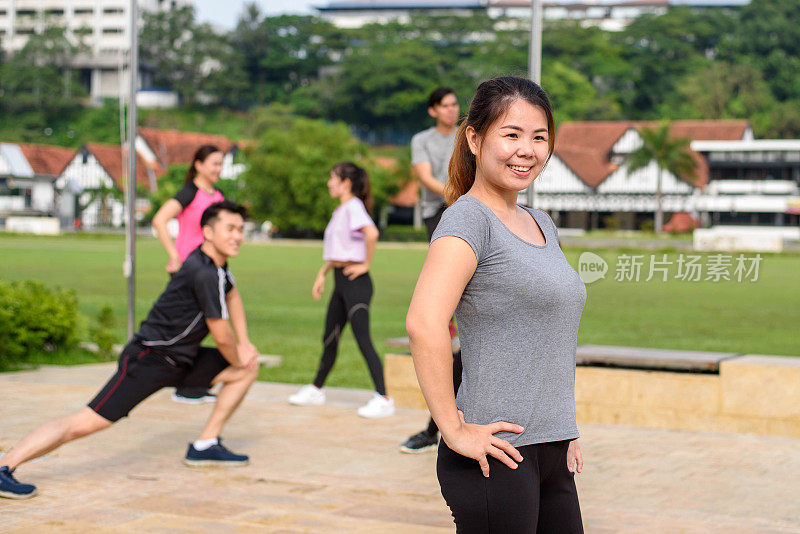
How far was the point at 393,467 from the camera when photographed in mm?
5617

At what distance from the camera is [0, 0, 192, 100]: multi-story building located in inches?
4761

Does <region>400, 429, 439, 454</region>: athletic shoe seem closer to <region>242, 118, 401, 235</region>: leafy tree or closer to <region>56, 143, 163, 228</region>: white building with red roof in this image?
<region>242, 118, 401, 235</region>: leafy tree

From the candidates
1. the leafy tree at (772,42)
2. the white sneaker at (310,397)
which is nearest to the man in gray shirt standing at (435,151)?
the white sneaker at (310,397)

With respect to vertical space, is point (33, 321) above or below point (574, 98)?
below

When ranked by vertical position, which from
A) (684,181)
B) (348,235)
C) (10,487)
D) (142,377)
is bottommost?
(10,487)

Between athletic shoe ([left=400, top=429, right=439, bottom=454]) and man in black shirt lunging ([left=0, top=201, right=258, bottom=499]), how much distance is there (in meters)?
0.99

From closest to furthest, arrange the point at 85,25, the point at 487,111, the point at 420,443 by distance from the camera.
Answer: the point at 487,111 → the point at 420,443 → the point at 85,25

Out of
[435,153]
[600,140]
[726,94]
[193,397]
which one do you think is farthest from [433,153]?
[726,94]

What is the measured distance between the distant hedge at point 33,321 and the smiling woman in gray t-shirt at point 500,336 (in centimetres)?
771

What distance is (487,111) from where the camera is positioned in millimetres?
2535

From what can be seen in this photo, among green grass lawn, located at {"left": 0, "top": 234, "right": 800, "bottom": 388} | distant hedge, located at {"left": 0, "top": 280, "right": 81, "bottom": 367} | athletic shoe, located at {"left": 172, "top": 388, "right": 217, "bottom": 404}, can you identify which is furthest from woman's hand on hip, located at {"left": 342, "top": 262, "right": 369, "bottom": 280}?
distant hedge, located at {"left": 0, "top": 280, "right": 81, "bottom": 367}

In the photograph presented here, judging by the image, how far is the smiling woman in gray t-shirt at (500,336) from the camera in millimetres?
2371

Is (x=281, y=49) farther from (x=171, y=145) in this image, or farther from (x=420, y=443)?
(x=420, y=443)

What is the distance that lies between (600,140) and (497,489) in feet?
228
